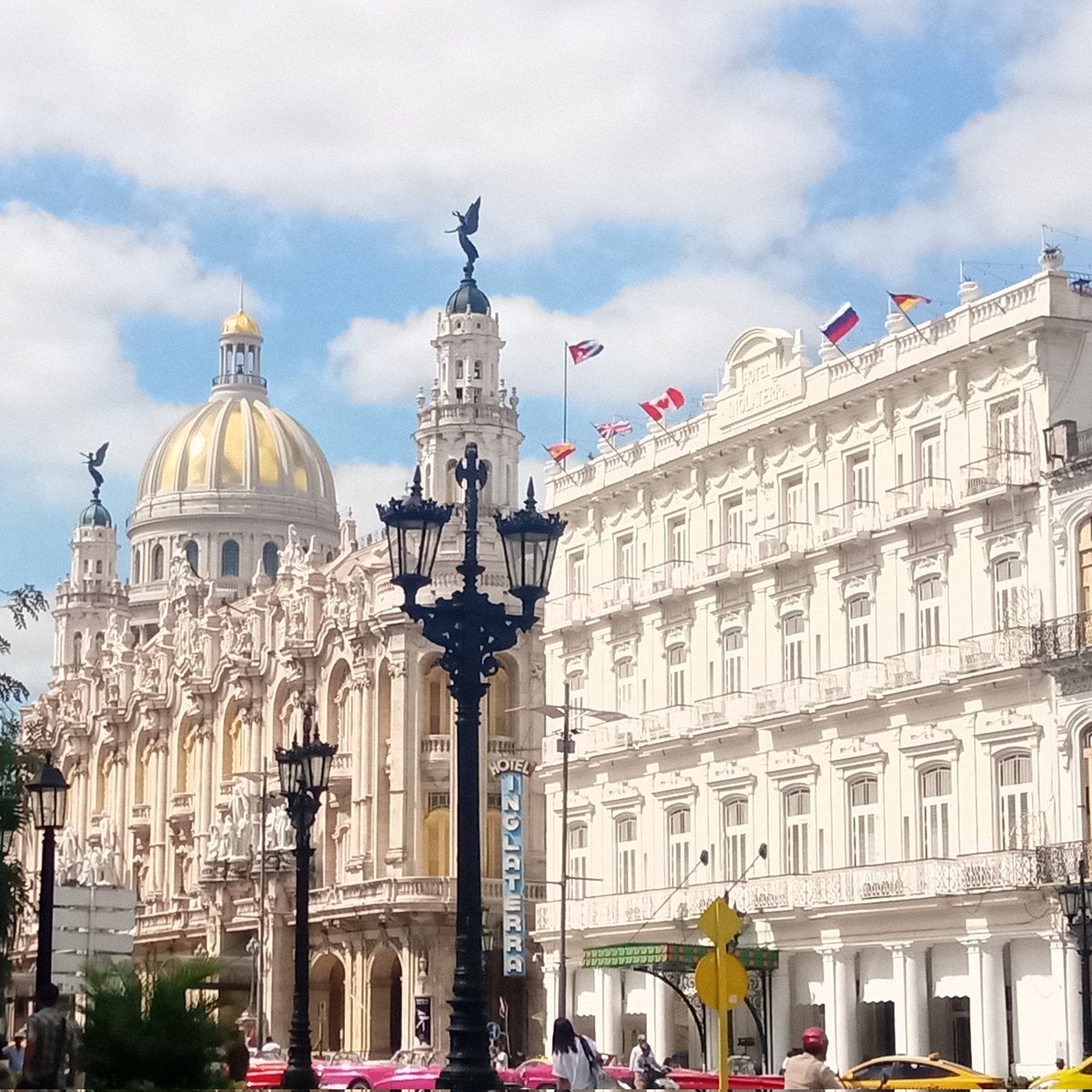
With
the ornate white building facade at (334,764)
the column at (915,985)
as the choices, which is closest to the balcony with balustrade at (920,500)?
the column at (915,985)

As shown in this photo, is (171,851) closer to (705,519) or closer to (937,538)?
(705,519)

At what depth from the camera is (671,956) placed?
5350 centimetres

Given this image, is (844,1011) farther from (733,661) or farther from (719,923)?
(719,923)

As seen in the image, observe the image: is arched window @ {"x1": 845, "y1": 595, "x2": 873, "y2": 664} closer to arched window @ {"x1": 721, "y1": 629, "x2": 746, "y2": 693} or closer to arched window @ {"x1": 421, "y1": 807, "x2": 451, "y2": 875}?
arched window @ {"x1": 721, "y1": 629, "x2": 746, "y2": 693}

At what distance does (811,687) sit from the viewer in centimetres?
5491

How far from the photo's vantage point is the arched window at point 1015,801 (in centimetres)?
4797

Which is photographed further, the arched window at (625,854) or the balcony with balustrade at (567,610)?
the balcony with balustrade at (567,610)

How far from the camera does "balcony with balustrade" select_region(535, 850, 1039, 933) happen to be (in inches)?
1884

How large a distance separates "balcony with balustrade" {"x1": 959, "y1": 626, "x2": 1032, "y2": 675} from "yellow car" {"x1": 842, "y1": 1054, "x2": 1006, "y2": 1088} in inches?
470

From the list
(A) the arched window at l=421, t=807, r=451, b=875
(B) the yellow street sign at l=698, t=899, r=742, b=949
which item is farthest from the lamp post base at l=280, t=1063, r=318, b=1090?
(A) the arched window at l=421, t=807, r=451, b=875

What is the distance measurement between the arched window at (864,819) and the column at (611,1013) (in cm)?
1095

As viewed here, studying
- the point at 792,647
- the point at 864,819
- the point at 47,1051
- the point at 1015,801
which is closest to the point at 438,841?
the point at 792,647

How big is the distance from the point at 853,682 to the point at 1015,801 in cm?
597

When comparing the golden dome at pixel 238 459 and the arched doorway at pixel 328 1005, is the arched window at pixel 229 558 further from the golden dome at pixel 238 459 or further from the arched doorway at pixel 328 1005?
the arched doorway at pixel 328 1005
